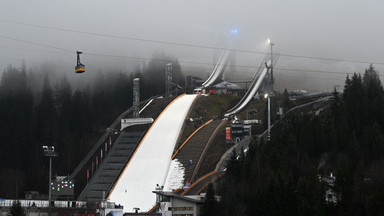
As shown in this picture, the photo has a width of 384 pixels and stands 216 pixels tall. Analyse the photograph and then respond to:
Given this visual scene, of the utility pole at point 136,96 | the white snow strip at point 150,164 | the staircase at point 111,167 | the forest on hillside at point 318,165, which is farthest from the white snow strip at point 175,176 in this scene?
the utility pole at point 136,96

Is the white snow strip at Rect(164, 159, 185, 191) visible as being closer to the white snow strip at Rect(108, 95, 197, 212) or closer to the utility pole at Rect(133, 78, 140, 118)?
the white snow strip at Rect(108, 95, 197, 212)

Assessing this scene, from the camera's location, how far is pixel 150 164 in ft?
272

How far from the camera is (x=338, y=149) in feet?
213

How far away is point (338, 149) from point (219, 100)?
45.7 m

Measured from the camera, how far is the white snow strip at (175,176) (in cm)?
7408

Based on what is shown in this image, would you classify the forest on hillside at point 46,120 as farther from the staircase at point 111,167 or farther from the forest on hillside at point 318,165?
the forest on hillside at point 318,165

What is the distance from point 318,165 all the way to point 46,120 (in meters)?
50.5

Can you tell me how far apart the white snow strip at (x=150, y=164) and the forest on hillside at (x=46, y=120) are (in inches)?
321

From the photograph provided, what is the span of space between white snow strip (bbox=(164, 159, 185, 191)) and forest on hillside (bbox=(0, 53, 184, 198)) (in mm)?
14322

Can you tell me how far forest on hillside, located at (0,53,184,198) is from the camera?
91.3 meters

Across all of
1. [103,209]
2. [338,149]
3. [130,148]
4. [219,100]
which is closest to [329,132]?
[338,149]

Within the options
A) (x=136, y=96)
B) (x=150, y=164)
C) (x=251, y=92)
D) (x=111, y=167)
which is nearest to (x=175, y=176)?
(x=150, y=164)

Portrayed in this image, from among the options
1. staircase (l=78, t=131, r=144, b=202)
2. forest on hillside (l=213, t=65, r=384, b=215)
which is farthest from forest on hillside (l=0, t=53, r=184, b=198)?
forest on hillside (l=213, t=65, r=384, b=215)

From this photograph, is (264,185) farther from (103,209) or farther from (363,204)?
(103,209)
